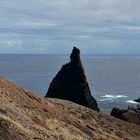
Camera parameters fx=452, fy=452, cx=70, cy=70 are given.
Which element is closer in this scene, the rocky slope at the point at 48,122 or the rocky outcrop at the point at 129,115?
the rocky slope at the point at 48,122

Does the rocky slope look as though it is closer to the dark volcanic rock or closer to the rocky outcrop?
the rocky outcrop

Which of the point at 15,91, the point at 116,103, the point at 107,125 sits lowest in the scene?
the point at 116,103

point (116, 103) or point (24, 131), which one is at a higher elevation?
point (24, 131)

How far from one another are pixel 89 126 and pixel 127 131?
23.7 ft

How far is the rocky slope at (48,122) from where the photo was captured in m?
33.2

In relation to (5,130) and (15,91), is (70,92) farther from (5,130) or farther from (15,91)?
(5,130)

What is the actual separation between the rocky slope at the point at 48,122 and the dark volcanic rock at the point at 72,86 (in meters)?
43.1

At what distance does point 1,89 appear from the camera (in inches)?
1622

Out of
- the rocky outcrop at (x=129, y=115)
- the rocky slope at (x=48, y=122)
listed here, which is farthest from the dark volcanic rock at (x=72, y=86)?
the rocky slope at (x=48, y=122)

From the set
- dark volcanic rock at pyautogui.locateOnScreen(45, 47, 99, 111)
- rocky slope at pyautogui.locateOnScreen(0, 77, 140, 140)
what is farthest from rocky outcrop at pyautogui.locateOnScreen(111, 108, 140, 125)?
dark volcanic rock at pyautogui.locateOnScreen(45, 47, 99, 111)

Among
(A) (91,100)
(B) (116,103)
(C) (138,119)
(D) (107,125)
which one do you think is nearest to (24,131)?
(D) (107,125)

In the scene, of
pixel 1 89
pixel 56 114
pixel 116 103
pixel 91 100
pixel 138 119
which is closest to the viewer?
pixel 1 89

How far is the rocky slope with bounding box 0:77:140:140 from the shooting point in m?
33.2

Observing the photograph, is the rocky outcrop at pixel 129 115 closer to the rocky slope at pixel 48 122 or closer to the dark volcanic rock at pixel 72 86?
the rocky slope at pixel 48 122
